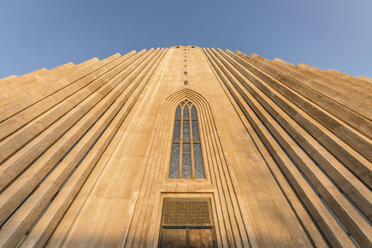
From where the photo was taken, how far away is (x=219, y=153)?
727cm

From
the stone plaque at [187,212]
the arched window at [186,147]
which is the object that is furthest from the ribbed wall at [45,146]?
the arched window at [186,147]

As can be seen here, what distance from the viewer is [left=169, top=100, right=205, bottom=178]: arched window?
22.7ft

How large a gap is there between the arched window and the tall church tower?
82 mm

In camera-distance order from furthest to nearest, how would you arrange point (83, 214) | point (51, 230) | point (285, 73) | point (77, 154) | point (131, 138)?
point (285, 73), point (131, 138), point (77, 154), point (83, 214), point (51, 230)

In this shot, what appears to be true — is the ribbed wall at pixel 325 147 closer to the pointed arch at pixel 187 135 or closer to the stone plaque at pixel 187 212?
the stone plaque at pixel 187 212

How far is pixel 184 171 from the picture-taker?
6.98m

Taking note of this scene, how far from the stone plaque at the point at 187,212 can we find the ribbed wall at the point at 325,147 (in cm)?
332

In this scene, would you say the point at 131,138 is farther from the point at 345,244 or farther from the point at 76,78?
the point at 345,244

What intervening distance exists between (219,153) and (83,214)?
21.0 ft

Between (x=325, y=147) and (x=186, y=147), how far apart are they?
6472mm

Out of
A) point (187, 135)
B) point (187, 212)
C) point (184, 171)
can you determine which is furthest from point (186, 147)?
point (187, 212)

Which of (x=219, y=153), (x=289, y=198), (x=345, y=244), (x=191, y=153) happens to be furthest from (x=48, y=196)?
(x=345, y=244)

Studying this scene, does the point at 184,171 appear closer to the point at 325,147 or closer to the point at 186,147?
the point at 186,147

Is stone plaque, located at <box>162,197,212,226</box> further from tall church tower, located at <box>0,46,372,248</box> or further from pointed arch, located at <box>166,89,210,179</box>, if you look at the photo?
pointed arch, located at <box>166,89,210,179</box>
